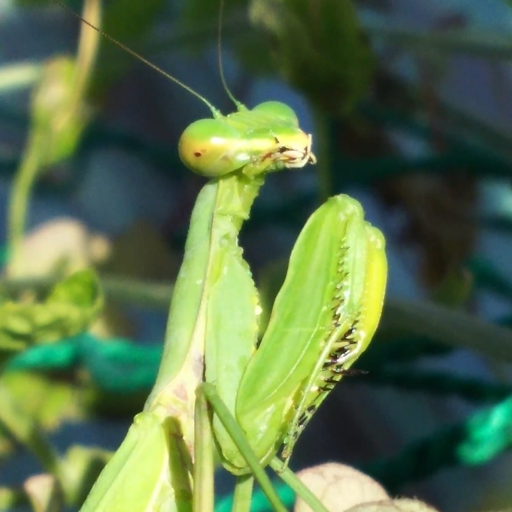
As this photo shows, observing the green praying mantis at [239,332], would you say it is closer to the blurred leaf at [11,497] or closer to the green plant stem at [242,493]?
the green plant stem at [242,493]

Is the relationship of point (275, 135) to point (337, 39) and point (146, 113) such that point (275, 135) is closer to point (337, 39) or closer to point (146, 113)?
point (337, 39)

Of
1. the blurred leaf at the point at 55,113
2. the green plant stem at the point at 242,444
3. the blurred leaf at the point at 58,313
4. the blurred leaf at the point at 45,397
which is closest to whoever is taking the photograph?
the green plant stem at the point at 242,444

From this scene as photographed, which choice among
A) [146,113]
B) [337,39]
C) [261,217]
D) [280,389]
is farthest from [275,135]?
[146,113]

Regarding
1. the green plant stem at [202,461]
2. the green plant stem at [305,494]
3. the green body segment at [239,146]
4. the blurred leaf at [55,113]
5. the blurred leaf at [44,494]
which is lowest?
the green plant stem at [305,494]


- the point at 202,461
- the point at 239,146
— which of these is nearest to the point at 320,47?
the point at 239,146

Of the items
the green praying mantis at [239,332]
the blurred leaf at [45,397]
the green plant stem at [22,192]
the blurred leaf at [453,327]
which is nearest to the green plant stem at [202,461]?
the green praying mantis at [239,332]

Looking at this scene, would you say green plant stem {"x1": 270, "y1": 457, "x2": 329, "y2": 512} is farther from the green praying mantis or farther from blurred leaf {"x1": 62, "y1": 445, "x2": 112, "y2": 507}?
blurred leaf {"x1": 62, "y1": 445, "x2": 112, "y2": 507}

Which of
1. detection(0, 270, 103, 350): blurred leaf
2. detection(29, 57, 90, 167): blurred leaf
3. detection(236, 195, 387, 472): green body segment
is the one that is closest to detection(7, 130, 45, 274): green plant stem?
detection(29, 57, 90, 167): blurred leaf
